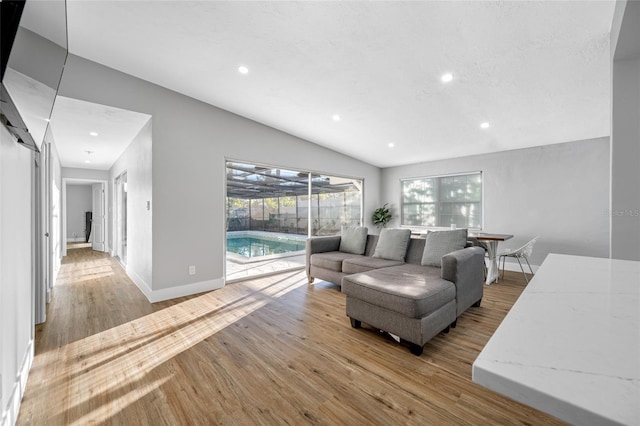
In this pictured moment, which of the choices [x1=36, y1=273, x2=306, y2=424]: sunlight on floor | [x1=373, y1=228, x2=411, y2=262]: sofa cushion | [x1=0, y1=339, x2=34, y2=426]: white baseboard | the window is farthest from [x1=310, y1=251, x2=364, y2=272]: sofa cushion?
[x1=0, y1=339, x2=34, y2=426]: white baseboard

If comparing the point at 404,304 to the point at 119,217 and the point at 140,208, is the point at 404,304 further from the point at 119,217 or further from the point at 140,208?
the point at 119,217

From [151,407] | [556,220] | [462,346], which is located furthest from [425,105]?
[151,407]

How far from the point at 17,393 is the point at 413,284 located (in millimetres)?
2766

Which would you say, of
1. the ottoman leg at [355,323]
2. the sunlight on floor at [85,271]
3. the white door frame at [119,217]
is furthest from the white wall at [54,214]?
the ottoman leg at [355,323]

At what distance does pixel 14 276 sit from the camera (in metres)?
1.67

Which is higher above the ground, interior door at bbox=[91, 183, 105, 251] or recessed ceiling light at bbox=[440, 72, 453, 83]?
recessed ceiling light at bbox=[440, 72, 453, 83]

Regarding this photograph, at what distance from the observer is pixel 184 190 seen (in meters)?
3.64

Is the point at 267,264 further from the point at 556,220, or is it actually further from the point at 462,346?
the point at 556,220

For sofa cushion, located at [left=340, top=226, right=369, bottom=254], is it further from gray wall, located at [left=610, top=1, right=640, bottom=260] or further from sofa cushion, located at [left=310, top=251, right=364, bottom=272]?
gray wall, located at [left=610, top=1, right=640, bottom=260]

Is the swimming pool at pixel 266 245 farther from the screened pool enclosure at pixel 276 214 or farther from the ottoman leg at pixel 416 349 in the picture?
the ottoman leg at pixel 416 349

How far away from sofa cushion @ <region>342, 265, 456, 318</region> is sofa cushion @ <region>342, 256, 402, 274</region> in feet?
1.89

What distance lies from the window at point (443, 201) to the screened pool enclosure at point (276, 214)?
1527mm

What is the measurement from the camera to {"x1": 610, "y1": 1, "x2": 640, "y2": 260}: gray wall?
6.22 ft

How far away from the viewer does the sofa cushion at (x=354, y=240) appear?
4.27 meters
